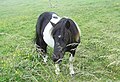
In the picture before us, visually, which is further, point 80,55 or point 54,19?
point 54,19

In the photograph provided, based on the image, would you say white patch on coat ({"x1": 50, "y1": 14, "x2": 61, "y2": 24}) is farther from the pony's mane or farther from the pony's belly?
the pony's mane

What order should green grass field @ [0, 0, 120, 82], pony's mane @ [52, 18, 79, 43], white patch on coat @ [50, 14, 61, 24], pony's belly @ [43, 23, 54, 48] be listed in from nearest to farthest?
green grass field @ [0, 0, 120, 82] < pony's mane @ [52, 18, 79, 43] < pony's belly @ [43, 23, 54, 48] < white patch on coat @ [50, 14, 61, 24]

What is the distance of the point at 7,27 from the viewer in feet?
45.3

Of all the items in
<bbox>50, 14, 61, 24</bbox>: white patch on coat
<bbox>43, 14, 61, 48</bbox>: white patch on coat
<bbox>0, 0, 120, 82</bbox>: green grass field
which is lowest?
<bbox>0, 0, 120, 82</bbox>: green grass field

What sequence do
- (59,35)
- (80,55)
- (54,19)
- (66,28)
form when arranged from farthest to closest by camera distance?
(54,19) < (66,28) < (59,35) < (80,55)

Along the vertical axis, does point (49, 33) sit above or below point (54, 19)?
below

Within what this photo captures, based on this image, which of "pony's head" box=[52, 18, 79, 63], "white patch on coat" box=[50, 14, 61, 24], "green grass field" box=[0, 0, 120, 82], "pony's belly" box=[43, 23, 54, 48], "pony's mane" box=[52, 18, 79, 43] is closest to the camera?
"green grass field" box=[0, 0, 120, 82]

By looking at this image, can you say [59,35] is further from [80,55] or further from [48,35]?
[48,35]

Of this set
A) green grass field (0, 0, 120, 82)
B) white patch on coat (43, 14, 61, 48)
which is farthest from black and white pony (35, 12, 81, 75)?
green grass field (0, 0, 120, 82)

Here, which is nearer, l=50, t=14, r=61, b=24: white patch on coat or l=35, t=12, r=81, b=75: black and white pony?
l=35, t=12, r=81, b=75: black and white pony

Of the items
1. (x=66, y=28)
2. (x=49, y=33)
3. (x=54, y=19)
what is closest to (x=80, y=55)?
(x=66, y=28)

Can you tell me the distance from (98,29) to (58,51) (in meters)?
6.18

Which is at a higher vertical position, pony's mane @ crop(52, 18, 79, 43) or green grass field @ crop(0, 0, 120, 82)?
pony's mane @ crop(52, 18, 79, 43)

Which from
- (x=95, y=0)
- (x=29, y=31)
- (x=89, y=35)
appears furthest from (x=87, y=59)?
(x=95, y=0)
